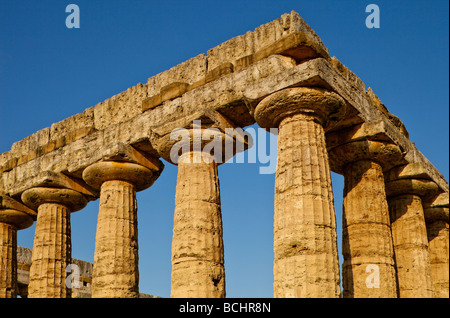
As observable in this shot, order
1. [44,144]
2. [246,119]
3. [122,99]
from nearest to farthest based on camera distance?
[246,119]
[122,99]
[44,144]

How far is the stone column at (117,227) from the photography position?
2034 centimetres

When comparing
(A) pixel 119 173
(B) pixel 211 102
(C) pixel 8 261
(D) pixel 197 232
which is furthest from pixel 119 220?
(C) pixel 8 261

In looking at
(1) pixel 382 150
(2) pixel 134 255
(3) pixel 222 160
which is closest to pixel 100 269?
(2) pixel 134 255

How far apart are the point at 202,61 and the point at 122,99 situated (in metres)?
3.83

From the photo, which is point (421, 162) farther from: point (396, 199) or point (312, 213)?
point (312, 213)

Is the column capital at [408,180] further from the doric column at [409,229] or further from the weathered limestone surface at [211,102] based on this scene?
the weathered limestone surface at [211,102]

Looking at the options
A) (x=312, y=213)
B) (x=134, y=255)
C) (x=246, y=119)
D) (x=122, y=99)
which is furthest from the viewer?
(x=122, y=99)

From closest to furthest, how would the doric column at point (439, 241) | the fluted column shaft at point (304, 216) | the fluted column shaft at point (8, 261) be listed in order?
1. the fluted column shaft at point (304, 216)
2. the doric column at point (439, 241)
3. the fluted column shaft at point (8, 261)

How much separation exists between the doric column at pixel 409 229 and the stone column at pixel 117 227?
8.60 m

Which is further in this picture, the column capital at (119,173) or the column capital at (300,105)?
the column capital at (119,173)

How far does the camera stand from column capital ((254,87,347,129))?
56.0ft

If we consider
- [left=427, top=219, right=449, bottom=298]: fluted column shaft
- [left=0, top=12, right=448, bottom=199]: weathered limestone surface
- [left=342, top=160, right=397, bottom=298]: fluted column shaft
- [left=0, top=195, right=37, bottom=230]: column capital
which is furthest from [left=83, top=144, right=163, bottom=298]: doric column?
[left=427, top=219, right=449, bottom=298]: fluted column shaft

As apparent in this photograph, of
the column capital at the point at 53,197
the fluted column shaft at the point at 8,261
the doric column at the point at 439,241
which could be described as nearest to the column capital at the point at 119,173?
the column capital at the point at 53,197
